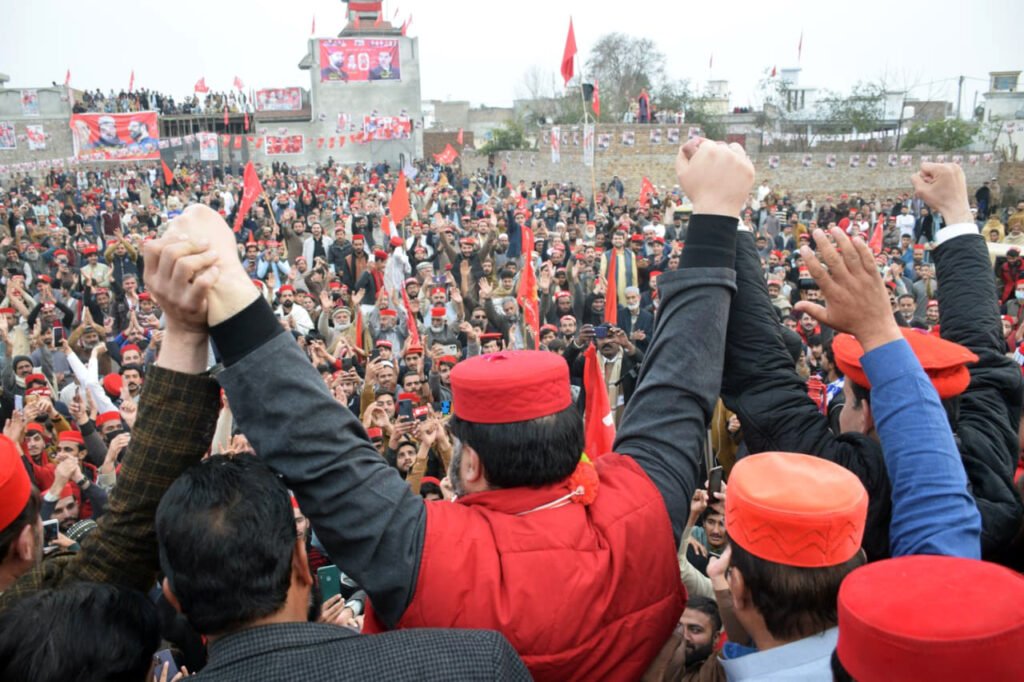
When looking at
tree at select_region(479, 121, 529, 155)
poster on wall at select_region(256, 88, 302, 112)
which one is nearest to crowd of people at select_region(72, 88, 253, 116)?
poster on wall at select_region(256, 88, 302, 112)

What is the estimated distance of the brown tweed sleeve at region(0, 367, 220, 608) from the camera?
1324 mm

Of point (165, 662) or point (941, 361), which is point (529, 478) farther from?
point (165, 662)

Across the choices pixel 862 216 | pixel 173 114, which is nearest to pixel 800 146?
pixel 862 216

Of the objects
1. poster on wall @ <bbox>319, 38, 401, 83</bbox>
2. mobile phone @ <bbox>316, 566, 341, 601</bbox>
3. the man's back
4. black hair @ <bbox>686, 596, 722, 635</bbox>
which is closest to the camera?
the man's back

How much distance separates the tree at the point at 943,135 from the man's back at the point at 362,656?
3073 cm

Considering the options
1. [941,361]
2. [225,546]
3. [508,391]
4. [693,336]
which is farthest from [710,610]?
[225,546]

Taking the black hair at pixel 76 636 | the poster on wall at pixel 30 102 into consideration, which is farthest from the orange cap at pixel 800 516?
the poster on wall at pixel 30 102

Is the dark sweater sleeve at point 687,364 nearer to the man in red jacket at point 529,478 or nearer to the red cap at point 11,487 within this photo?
the man in red jacket at point 529,478

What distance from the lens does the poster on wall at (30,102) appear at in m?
35.1

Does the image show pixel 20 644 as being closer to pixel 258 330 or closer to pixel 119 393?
pixel 258 330

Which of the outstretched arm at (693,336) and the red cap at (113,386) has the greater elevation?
the outstretched arm at (693,336)

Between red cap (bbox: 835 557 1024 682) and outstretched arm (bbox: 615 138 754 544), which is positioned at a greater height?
outstretched arm (bbox: 615 138 754 544)

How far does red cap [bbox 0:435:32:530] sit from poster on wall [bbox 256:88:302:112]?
40.7 metres

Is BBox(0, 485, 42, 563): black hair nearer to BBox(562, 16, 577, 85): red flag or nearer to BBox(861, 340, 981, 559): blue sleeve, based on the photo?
BBox(861, 340, 981, 559): blue sleeve
